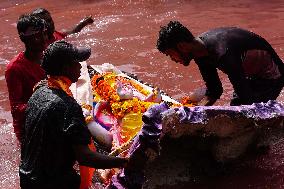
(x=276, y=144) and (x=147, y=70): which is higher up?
(x=276, y=144)

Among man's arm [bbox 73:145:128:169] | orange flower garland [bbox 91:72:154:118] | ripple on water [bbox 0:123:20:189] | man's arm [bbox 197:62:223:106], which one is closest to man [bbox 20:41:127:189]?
man's arm [bbox 73:145:128:169]

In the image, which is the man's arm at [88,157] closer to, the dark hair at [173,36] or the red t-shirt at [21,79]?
the dark hair at [173,36]

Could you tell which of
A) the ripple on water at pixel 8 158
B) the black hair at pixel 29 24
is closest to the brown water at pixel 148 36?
the ripple on water at pixel 8 158

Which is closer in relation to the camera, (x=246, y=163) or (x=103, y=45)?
(x=246, y=163)

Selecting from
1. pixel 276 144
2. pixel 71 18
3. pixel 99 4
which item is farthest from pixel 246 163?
pixel 99 4

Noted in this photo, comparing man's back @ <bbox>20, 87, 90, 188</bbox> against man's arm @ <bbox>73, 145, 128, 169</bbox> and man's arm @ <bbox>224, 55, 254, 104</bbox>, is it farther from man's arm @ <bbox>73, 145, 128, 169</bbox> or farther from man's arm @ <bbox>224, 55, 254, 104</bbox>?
man's arm @ <bbox>224, 55, 254, 104</bbox>

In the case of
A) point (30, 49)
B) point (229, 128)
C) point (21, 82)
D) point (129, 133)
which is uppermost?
point (30, 49)

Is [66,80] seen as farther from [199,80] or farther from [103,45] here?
[103,45]

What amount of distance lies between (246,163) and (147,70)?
13.3ft

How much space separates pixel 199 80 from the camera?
7559 mm

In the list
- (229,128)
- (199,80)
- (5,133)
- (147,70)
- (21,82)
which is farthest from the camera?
(147,70)

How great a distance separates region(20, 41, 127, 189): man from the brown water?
171 cm

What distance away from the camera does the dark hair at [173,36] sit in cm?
360

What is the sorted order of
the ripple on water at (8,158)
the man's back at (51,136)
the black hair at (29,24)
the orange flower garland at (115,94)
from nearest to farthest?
the man's back at (51,136) < the black hair at (29,24) < the orange flower garland at (115,94) < the ripple on water at (8,158)
